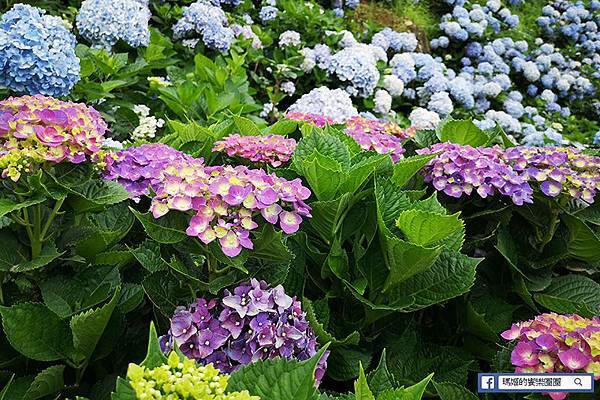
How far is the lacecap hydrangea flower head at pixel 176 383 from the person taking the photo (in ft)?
2.67

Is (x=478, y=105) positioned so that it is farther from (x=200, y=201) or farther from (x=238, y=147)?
(x=200, y=201)

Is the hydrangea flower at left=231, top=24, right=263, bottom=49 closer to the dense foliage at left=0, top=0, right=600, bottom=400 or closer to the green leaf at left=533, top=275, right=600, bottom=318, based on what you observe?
the dense foliage at left=0, top=0, right=600, bottom=400

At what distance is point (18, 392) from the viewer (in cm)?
139

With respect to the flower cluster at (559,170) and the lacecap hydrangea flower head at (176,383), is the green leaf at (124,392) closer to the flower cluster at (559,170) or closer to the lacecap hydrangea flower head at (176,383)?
the lacecap hydrangea flower head at (176,383)

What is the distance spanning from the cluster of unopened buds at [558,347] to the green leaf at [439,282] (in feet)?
0.66

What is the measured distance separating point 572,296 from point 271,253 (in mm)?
1027

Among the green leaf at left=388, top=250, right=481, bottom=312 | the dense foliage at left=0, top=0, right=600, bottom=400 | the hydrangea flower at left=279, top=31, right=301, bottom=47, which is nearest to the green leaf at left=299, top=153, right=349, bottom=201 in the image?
the dense foliage at left=0, top=0, right=600, bottom=400

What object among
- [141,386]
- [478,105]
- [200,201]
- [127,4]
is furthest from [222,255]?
[478,105]

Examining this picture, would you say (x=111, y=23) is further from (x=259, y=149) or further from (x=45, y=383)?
(x=45, y=383)

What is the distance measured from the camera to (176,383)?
32.5 inches

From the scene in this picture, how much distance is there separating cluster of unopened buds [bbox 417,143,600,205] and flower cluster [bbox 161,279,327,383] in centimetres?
69

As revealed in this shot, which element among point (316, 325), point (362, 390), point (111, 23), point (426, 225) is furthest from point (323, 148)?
point (111, 23)

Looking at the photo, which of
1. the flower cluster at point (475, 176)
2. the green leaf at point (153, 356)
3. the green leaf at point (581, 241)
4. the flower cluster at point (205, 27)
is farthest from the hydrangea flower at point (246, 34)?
the green leaf at point (153, 356)

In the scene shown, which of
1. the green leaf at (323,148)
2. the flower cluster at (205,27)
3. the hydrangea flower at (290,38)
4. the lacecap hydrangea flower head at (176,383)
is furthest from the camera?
the hydrangea flower at (290,38)
